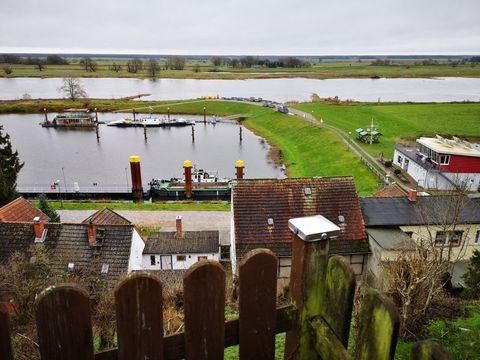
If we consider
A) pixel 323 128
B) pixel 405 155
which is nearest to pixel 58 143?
pixel 323 128

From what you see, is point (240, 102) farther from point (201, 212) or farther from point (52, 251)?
point (52, 251)

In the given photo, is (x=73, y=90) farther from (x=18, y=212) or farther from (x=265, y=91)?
(x=18, y=212)

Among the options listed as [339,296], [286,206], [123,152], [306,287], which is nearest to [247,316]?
[306,287]

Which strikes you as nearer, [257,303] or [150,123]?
[257,303]

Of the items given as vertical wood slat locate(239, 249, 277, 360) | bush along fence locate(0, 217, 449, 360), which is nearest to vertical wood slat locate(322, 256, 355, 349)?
bush along fence locate(0, 217, 449, 360)

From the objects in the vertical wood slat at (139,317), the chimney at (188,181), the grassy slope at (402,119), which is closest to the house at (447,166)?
the grassy slope at (402,119)

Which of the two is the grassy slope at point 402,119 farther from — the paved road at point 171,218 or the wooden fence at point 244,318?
the wooden fence at point 244,318

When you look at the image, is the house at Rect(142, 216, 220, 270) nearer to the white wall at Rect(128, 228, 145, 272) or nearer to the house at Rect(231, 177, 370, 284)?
the white wall at Rect(128, 228, 145, 272)
